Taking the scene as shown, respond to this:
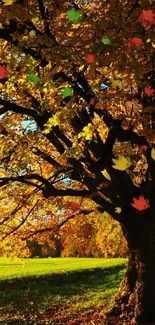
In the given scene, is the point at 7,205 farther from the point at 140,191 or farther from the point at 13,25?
the point at 13,25

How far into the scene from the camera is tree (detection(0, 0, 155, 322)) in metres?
6.05

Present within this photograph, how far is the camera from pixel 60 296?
19.5 meters

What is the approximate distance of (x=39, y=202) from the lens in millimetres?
13047

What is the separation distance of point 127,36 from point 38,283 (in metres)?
20.3

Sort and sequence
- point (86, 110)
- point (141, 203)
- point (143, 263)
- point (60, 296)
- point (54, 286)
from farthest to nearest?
point (54, 286)
point (60, 296)
point (143, 263)
point (86, 110)
point (141, 203)

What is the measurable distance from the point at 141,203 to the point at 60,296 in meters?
10.9

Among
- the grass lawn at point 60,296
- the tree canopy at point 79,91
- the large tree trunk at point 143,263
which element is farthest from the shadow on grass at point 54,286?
the large tree trunk at point 143,263

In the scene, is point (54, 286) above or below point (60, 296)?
above

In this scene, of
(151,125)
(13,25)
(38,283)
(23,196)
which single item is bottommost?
(38,283)

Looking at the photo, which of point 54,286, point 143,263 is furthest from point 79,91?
point 54,286

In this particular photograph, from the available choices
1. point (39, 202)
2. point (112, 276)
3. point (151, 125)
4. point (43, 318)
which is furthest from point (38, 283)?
point (151, 125)

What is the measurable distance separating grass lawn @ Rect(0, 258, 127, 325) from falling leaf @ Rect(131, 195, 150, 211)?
3.66m

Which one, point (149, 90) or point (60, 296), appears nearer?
point (149, 90)

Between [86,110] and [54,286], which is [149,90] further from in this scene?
[54,286]
